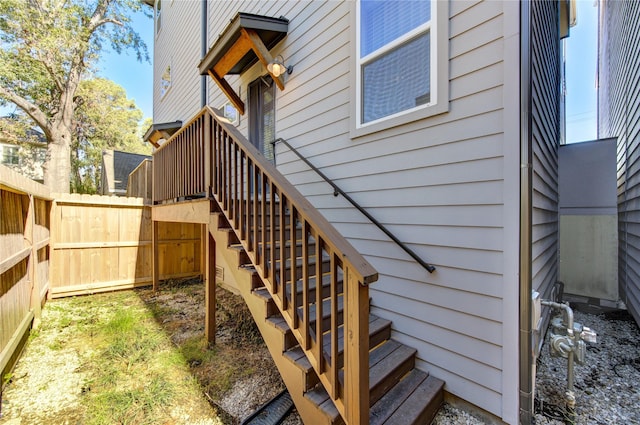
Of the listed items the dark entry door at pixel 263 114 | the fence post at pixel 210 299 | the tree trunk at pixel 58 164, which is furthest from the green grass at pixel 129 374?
the tree trunk at pixel 58 164

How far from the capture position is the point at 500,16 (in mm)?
1926

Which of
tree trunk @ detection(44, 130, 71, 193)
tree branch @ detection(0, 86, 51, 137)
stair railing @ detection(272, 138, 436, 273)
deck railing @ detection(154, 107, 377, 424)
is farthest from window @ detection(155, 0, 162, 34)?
stair railing @ detection(272, 138, 436, 273)

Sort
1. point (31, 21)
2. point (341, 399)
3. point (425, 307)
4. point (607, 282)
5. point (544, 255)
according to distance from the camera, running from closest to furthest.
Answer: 1. point (341, 399)
2. point (425, 307)
3. point (544, 255)
4. point (607, 282)
5. point (31, 21)

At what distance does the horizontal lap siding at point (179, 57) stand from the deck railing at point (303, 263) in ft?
13.0

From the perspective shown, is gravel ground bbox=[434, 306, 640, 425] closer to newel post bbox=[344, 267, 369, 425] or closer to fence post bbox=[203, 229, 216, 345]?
newel post bbox=[344, 267, 369, 425]

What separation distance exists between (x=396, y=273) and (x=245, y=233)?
142 cm

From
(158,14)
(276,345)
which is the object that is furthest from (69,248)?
(158,14)

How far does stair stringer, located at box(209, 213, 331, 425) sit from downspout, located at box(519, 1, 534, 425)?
50.8 inches

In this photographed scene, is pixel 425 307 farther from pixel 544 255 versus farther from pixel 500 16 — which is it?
pixel 500 16

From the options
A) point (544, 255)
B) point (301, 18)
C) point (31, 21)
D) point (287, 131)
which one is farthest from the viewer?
point (31, 21)

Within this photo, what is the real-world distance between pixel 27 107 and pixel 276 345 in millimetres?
13409

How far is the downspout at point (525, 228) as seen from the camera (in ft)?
5.91

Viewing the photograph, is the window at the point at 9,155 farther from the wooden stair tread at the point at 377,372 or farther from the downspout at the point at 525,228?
the downspout at the point at 525,228

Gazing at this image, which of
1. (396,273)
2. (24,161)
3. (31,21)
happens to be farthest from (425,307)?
(24,161)
